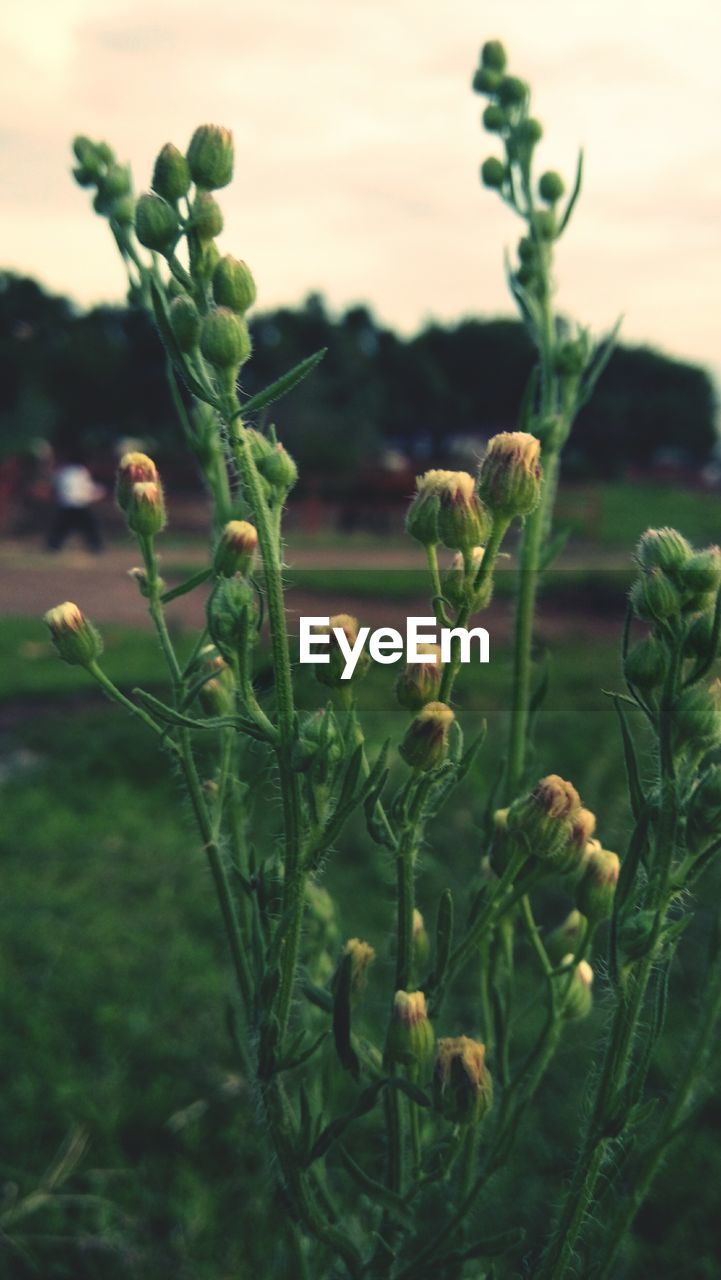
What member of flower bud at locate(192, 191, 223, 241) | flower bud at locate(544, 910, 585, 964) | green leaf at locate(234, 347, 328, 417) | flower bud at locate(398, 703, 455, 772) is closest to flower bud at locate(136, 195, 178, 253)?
flower bud at locate(192, 191, 223, 241)

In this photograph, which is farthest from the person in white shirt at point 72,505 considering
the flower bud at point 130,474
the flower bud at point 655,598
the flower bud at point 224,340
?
the flower bud at point 655,598

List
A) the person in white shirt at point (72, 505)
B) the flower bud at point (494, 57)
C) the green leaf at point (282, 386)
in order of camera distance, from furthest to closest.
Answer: the person in white shirt at point (72, 505), the flower bud at point (494, 57), the green leaf at point (282, 386)

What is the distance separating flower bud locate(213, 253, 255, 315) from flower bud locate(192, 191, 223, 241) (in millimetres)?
52

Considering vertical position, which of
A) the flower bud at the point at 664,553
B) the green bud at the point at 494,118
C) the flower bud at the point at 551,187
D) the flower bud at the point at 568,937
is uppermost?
the green bud at the point at 494,118

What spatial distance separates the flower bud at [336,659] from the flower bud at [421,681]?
0.14 ft

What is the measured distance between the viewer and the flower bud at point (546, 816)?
0.89 metres

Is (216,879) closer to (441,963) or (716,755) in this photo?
(441,963)

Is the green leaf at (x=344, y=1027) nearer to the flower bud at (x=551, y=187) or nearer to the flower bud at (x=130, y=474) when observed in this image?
the flower bud at (x=130, y=474)

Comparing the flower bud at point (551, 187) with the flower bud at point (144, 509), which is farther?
the flower bud at point (551, 187)

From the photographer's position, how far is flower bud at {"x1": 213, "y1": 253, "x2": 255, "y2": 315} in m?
0.89

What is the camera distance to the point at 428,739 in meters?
0.85

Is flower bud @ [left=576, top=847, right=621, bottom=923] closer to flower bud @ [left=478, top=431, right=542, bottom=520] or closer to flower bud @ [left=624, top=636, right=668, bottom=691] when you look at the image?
flower bud @ [left=624, top=636, right=668, bottom=691]

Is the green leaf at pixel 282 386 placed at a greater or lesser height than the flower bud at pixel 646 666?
greater

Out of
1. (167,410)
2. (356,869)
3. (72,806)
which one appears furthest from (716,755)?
(167,410)
